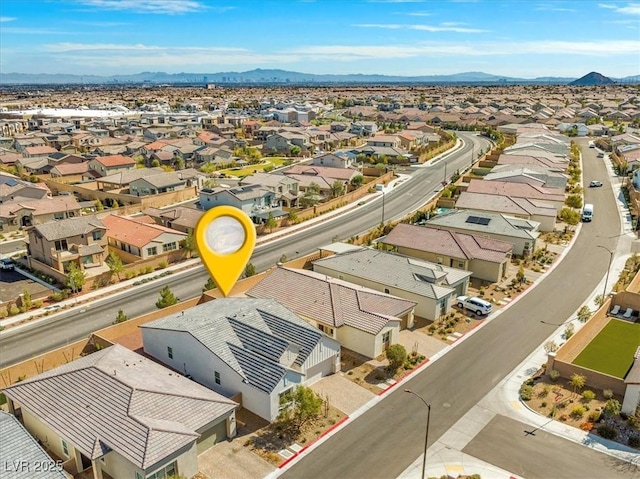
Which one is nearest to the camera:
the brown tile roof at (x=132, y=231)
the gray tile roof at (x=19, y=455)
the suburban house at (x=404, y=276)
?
the gray tile roof at (x=19, y=455)

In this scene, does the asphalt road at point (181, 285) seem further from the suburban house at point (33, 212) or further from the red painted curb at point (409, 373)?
the suburban house at point (33, 212)

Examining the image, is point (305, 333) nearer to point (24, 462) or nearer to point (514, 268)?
A: point (24, 462)

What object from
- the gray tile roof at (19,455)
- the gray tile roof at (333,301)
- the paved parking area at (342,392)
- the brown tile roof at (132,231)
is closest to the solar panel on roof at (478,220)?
the gray tile roof at (333,301)

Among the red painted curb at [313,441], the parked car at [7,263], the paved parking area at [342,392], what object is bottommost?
the red painted curb at [313,441]

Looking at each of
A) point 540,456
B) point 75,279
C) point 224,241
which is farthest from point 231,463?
point 75,279

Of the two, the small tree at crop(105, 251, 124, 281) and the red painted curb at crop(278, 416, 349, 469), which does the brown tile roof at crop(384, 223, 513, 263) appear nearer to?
the red painted curb at crop(278, 416, 349, 469)

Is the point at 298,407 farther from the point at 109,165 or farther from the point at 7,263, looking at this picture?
the point at 109,165

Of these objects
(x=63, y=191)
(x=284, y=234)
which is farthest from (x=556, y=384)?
(x=63, y=191)
